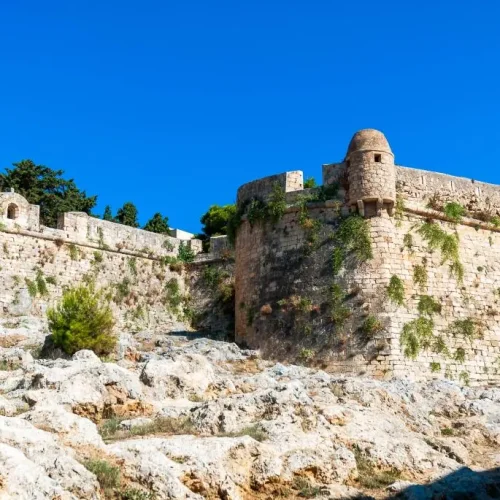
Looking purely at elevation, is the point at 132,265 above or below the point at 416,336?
above

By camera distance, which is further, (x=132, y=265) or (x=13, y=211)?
(x=132, y=265)

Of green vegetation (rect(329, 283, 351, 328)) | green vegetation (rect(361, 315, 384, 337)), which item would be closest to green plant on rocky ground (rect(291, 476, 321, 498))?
green vegetation (rect(361, 315, 384, 337))

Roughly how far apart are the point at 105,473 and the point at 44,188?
32713mm

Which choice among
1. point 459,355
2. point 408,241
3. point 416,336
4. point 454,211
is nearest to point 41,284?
point 408,241

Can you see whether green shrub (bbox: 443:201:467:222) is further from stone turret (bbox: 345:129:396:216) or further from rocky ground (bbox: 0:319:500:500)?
rocky ground (bbox: 0:319:500:500)

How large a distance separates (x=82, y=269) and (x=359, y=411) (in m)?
15.6

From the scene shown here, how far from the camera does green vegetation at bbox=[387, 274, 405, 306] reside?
62.6ft

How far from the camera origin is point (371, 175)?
1977cm

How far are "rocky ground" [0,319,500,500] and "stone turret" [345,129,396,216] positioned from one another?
6.69m

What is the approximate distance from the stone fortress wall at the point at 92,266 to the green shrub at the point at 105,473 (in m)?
15.8

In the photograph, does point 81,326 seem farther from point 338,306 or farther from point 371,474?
point 371,474

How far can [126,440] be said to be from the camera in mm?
9086

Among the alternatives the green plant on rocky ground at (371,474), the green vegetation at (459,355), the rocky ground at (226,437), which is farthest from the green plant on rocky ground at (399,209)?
the green plant on rocky ground at (371,474)

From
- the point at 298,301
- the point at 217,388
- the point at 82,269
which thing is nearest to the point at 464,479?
the point at 217,388
